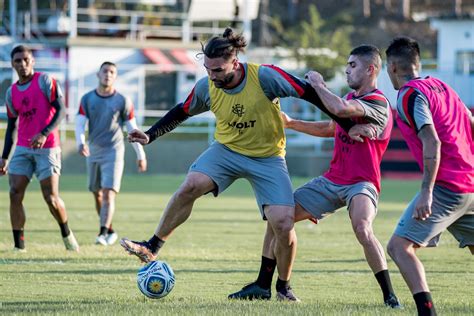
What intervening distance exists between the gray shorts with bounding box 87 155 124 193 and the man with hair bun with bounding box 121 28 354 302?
4.96 metres

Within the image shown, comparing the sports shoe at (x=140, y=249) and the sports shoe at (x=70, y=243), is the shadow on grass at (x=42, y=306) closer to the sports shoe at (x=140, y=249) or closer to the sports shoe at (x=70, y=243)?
the sports shoe at (x=140, y=249)

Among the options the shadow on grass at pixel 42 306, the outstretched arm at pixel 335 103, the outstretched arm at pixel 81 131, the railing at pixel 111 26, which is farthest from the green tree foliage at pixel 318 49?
the shadow on grass at pixel 42 306

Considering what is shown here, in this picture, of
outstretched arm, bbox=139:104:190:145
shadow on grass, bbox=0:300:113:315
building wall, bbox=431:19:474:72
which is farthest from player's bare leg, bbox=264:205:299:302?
building wall, bbox=431:19:474:72

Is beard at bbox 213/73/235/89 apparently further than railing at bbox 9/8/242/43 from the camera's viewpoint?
No

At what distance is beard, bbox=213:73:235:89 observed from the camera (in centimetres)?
848

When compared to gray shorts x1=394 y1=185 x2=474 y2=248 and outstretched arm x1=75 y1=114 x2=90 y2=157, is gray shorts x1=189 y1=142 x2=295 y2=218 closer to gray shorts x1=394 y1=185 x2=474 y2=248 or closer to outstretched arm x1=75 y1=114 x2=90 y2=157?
gray shorts x1=394 y1=185 x2=474 y2=248

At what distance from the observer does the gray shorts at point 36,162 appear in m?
12.5

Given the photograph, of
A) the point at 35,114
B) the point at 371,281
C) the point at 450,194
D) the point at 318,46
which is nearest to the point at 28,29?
the point at 318,46

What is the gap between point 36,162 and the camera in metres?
12.6

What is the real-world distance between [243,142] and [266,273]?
1.15 meters

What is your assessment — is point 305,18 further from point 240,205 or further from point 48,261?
point 48,261

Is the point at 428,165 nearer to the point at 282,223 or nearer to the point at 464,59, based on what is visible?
the point at 282,223

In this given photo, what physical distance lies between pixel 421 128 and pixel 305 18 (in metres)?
51.9

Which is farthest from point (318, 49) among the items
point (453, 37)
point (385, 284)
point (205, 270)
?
point (385, 284)
